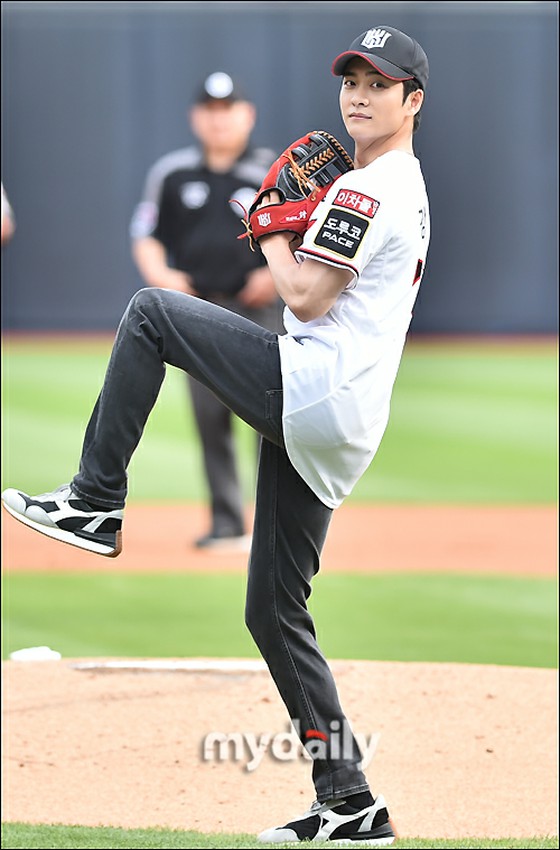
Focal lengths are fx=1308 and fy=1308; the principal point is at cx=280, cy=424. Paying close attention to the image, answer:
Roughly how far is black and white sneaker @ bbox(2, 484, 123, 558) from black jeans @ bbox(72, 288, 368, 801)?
0.11 ft

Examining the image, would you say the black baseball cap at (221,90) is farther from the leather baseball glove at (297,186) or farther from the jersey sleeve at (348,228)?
the jersey sleeve at (348,228)

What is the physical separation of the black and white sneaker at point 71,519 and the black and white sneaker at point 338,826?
3.07 feet

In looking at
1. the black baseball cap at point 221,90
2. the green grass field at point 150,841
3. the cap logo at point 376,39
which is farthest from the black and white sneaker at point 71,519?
the black baseball cap at point 221,90

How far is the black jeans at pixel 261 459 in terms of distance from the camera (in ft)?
10.2

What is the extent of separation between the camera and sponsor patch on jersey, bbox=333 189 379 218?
3.00m

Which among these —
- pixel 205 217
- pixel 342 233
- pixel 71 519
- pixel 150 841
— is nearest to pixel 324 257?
pixel 342 233

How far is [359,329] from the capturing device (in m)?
3.12

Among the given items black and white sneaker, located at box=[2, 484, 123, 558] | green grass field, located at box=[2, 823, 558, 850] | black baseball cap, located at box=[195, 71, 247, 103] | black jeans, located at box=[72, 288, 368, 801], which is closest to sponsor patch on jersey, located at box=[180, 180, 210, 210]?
black baseball cap, located at box=[195, 71, 247, 103]

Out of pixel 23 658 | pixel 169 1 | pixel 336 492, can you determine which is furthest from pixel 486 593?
pixel 169 1

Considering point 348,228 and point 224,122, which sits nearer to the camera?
point 348,228

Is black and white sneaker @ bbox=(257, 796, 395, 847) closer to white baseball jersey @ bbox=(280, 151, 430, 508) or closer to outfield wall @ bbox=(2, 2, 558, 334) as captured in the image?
white baseball jersey @ bbox=(280, 151, 430, 508)

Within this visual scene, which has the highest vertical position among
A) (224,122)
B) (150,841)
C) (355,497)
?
(224,122)

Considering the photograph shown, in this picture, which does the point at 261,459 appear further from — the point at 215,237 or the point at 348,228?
the point at 215,237

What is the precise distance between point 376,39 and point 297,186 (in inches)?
15.1
